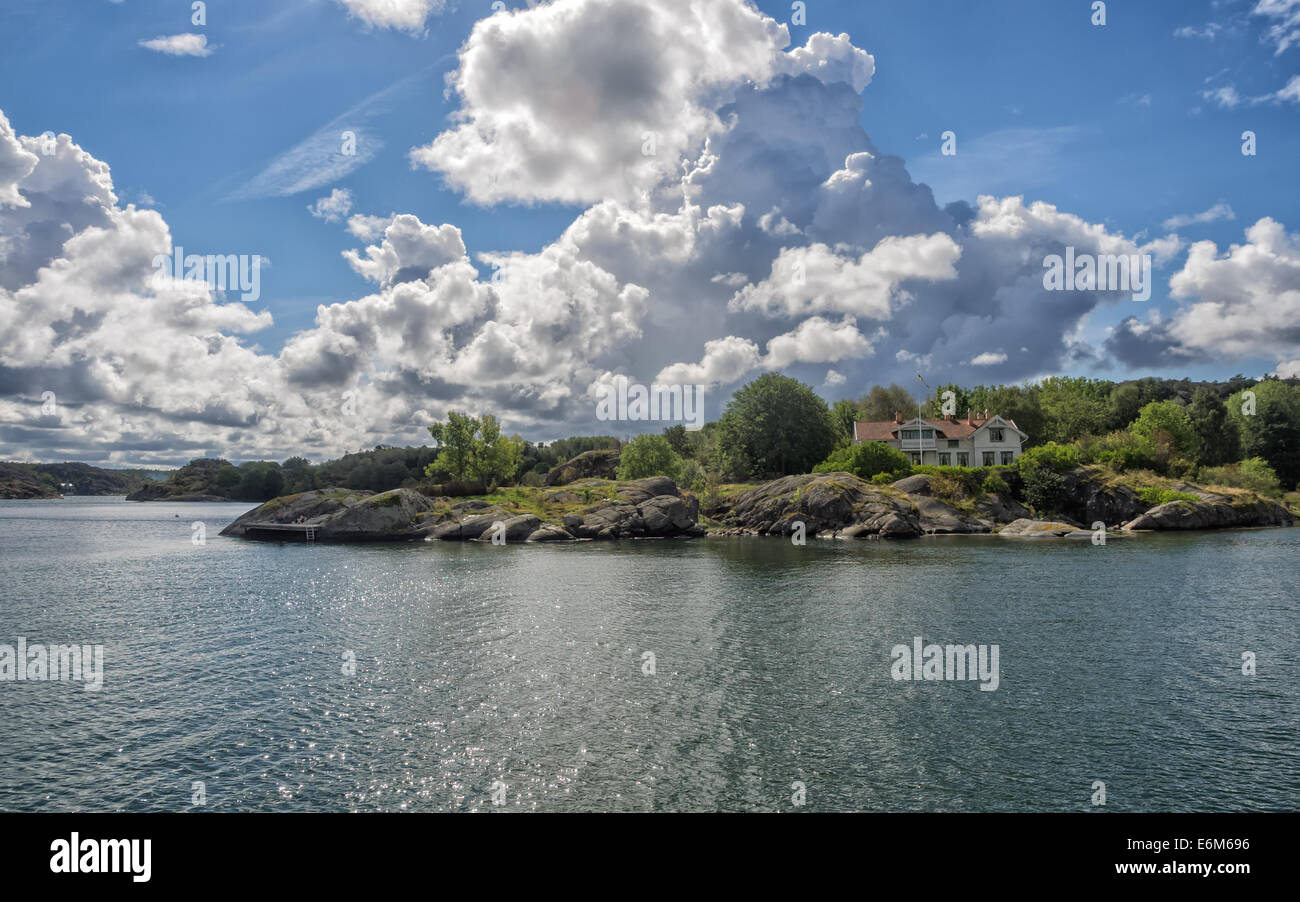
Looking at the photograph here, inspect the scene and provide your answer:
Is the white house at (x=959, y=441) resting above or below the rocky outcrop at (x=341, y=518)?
above

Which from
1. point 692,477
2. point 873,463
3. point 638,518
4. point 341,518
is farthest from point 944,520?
point 341,518

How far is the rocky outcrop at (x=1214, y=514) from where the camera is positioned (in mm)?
101625

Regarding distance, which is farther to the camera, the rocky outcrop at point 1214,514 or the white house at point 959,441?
the white house at point 959,441

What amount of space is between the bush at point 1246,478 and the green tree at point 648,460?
92.4 metres

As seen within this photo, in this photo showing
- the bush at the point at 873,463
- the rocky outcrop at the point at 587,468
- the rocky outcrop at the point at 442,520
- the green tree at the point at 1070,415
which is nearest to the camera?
the rocky outcrop at the point at 442,520

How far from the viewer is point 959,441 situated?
435 feet

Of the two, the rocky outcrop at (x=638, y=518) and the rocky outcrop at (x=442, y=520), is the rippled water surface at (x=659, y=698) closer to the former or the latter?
the rocky outcrop at (x=442, y=520)

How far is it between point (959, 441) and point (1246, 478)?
46210 millimetres

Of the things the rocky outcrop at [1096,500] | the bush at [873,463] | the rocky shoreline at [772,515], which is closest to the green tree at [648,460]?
the rocky shoreline at [772,515]

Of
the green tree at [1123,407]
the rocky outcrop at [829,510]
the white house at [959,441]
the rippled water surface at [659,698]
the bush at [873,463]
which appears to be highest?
the green tree at [1123,407]

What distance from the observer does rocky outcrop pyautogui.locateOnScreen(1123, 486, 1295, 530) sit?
101625mm

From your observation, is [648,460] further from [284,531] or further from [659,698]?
[659,698]

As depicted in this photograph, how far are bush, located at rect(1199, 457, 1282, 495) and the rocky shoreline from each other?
42.5 feet

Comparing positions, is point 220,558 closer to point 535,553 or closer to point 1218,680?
point 535,553
